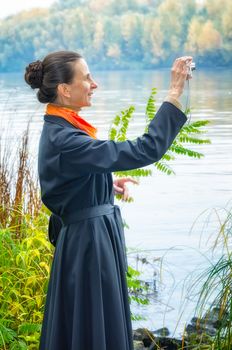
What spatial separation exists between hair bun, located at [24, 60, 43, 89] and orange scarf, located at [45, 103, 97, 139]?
7 centimetres

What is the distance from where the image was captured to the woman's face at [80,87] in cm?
211

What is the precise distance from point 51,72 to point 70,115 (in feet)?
0.38

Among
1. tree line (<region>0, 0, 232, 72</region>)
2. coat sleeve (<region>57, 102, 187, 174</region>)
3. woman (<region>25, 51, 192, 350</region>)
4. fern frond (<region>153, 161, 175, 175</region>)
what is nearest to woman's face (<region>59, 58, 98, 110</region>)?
woman (<region>25, 51, 192, 350</region>)

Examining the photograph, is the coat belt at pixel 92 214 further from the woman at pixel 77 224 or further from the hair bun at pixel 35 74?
the hair bun at pixel 35 74

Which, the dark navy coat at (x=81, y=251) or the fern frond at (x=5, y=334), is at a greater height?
the dark navy coat at (x=81, y=251)

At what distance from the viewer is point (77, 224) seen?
84.5 inches

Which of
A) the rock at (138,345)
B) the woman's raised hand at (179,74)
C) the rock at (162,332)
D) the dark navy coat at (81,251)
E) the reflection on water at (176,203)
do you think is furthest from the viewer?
the reflection on water at (176,203)

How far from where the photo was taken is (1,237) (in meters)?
3.21

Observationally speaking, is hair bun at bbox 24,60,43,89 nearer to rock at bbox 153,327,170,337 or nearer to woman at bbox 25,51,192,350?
woman at bbox 25,51,192,350

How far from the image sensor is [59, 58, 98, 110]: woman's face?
83.2 inches

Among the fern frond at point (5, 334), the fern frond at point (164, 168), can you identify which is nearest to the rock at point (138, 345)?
the fern frond at point (5, 334)

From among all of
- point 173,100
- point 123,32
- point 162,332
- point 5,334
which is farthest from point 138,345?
point 123,32

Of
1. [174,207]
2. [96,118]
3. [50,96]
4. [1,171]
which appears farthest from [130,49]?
[50,96]

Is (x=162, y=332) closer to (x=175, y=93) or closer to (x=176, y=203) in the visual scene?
(x=175, y=93)
